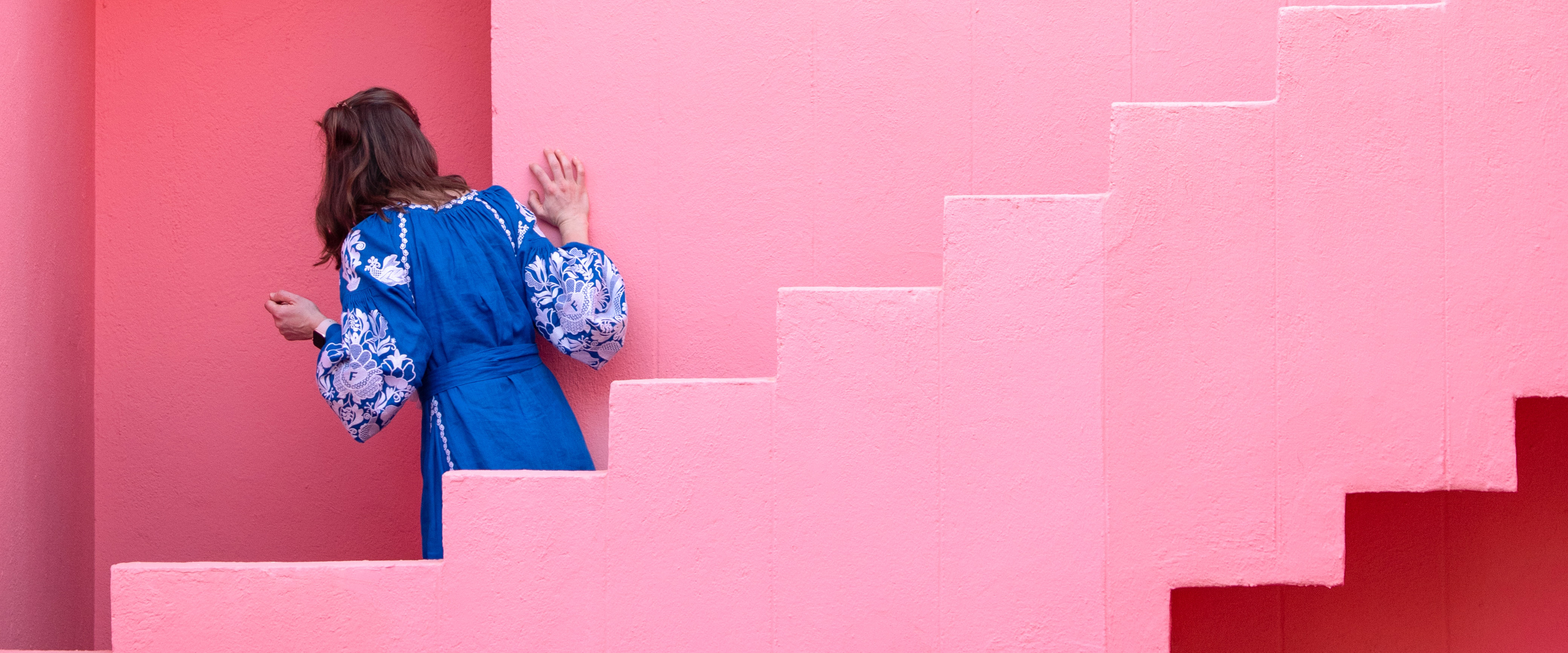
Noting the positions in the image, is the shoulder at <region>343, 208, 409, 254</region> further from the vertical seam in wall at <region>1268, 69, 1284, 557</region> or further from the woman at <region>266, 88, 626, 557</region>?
the vertical seam in wall at <region>1268, 69, 1284, 557</region>

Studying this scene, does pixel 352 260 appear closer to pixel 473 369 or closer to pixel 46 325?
pixel 473 369

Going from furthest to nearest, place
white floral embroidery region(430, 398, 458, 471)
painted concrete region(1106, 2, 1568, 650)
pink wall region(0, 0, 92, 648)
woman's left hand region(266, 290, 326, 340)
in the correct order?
pink wall region(0, 0, 92, 648), woman's left hand region(266, 290, 326, 340), white floral embroidery region(430, 398, 458, 471), painted concrete region(1106, 2, 1568, 650)

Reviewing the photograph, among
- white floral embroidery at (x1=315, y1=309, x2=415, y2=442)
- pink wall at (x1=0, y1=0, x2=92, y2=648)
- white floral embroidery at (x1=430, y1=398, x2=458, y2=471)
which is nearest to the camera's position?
white floral embroidery at (x1=315, y1=309, x2=415, y2=442)

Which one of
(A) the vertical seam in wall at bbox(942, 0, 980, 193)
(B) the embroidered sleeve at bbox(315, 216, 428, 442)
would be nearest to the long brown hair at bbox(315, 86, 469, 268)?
(B) the embroidered sleeve at bbox(315, 216, 428, 442)

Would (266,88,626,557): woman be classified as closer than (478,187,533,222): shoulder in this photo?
Yes

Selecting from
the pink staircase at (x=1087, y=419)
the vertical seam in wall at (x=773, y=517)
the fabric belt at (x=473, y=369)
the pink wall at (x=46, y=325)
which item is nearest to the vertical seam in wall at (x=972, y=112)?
the pink staircase at (x=1087, y=419)

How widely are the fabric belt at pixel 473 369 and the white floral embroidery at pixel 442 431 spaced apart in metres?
0.02

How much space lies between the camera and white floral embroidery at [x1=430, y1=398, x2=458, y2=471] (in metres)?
2.78

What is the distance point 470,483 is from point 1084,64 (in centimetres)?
176

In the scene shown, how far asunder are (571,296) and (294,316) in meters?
0.68

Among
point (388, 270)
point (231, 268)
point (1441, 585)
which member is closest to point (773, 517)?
point (388, 270)

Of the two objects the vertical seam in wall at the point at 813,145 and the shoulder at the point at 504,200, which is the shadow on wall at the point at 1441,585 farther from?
the shoulder at the point at 504,200

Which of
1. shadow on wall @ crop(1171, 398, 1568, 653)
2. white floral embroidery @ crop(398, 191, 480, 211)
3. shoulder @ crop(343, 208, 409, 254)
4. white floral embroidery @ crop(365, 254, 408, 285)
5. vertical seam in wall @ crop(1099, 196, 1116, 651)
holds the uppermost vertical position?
white floral embroidery @ crop(398, 191, 480, 211)

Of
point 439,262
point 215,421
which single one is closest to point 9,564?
point 215,421
